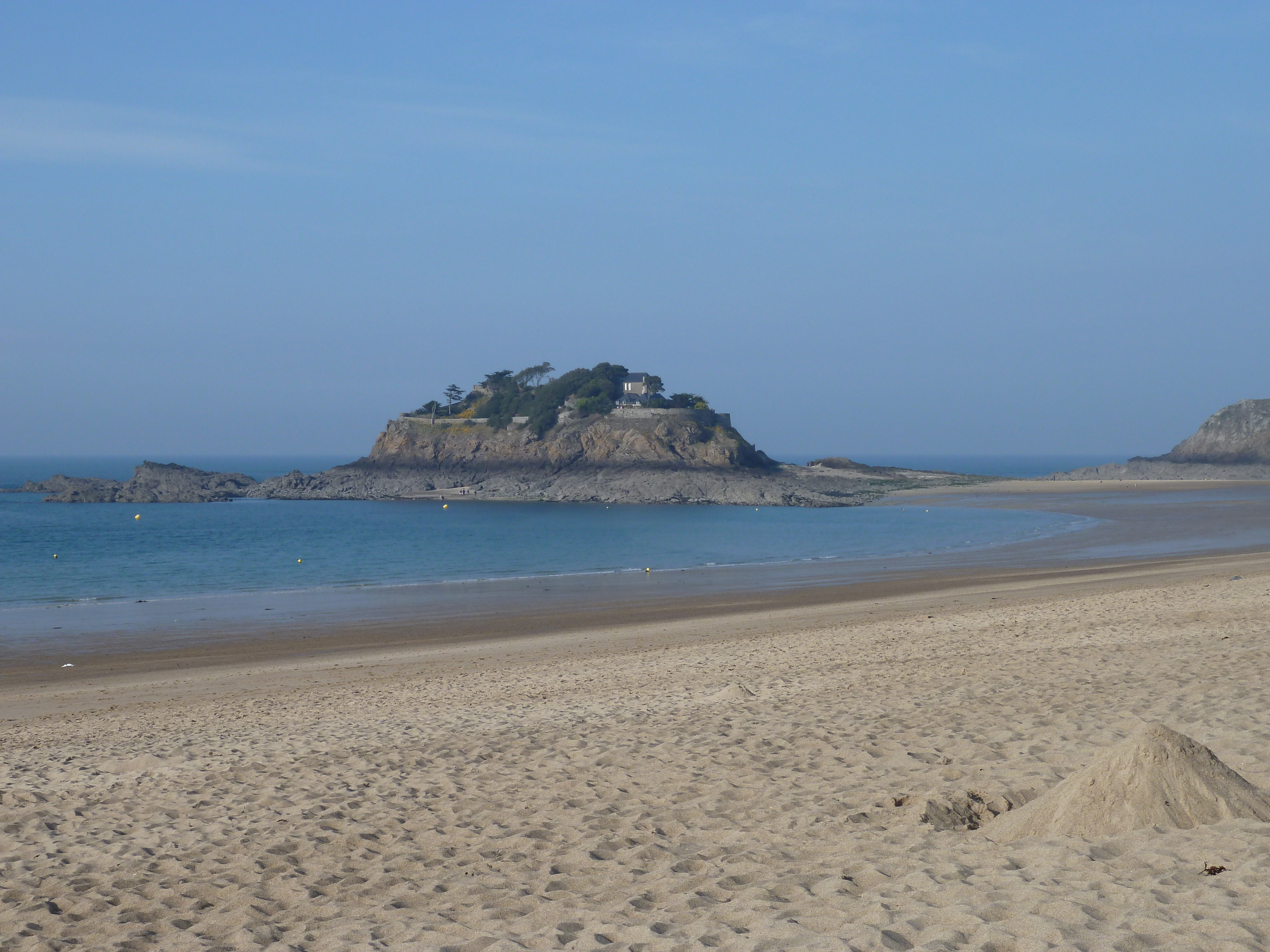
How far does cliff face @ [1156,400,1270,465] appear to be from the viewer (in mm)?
113250

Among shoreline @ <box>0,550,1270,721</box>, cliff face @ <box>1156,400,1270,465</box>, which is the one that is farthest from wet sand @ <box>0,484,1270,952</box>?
cliff face @ <box>1156,400,1270,465</box>

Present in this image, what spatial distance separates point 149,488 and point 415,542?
51.4 meters

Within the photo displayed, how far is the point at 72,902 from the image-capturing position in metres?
5.82

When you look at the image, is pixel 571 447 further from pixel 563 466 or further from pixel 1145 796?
pixel 1145 796

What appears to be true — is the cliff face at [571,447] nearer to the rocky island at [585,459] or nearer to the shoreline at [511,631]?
the rocky island at [585,459]

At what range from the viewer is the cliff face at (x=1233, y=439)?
113250 mm

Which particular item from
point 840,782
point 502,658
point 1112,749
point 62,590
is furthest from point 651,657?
point 62,590

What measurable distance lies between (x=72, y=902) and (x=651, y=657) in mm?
10954

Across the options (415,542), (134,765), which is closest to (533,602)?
(134,765)

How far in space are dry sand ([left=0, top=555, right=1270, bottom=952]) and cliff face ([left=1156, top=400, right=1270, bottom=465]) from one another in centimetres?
11609

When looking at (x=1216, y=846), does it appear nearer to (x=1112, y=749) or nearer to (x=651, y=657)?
(x=1112, y=749)

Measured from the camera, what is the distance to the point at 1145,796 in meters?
5.81

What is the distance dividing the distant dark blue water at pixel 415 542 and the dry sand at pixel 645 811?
19.6 metres

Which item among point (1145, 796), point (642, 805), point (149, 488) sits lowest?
point (642, 805)
